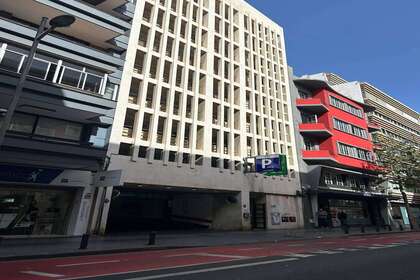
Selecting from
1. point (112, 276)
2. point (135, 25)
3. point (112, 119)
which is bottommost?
point (112, 276)

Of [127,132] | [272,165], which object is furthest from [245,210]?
[127,132]

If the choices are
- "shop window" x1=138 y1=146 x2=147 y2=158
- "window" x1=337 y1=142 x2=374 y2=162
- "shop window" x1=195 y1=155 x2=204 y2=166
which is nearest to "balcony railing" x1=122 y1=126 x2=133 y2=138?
"shop window" x1=138 y1=146 x2=147 y2=158

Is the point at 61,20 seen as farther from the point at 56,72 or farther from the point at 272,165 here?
the point at 272,165

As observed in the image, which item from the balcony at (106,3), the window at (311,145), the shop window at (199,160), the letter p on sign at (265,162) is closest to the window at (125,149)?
the shop window at (199,160)

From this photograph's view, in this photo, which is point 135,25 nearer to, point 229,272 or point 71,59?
point 71,59

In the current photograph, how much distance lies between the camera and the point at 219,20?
107ft

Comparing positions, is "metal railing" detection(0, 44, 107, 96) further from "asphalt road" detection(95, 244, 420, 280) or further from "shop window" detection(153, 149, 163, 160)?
"asphalt road" detection(95, 244, 420, 280)

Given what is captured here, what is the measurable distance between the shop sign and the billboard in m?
17.0

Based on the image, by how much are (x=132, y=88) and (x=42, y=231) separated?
1312cm

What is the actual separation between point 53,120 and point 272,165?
18106mm

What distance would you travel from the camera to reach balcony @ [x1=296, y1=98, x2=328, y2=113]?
35.7 meters

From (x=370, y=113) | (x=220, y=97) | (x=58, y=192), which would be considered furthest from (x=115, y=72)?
(x=370, y=113)

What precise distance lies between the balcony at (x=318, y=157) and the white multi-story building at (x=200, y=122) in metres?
1.88

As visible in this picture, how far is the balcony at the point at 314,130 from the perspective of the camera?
3441cm
